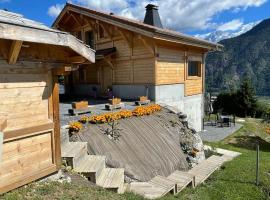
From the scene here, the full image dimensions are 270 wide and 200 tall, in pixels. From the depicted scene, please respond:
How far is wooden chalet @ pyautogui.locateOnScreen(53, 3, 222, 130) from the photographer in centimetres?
1572

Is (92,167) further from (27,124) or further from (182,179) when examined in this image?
(182,179)

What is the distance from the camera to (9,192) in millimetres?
5598

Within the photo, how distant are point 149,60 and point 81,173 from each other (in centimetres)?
993

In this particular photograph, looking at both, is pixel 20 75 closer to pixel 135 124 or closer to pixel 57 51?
pixel 57 51

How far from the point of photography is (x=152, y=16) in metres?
20.3

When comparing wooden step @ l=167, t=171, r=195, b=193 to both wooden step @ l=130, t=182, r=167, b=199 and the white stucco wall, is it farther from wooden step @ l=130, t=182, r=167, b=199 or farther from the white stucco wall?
the white stucco wall

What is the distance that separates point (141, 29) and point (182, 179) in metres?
8.44

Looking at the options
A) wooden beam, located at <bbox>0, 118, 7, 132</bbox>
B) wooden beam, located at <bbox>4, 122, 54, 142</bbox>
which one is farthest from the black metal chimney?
wooden beam, located at <bbox>0, 118, 7, 132</bbox>

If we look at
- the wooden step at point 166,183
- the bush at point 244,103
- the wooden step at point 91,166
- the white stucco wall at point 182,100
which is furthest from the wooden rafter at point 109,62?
the bush at point 244,103

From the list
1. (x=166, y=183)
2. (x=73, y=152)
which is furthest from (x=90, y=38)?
(x=166, y=183)

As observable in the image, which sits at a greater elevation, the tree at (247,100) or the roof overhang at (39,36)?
the roof overhang at (39,36)

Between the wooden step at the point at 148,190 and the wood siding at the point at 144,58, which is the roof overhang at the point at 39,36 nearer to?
the wooden step at the point at 148,190

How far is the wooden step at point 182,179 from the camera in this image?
8.57m

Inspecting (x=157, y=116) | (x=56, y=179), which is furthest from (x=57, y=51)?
(x=157, y=116)
